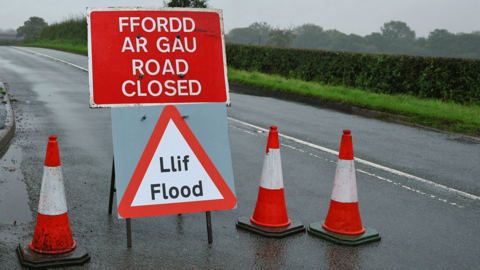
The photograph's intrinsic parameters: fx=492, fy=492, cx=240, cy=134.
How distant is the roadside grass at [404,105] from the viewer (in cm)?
1142

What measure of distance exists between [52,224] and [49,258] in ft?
0.86

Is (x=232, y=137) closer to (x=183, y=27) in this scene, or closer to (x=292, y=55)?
(x=183, y=27)

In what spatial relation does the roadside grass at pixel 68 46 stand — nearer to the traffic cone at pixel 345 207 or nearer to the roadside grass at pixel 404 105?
the roadside grass at pixel 404 105

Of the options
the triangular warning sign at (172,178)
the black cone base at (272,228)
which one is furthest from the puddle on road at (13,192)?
the black cone base at (272,228)

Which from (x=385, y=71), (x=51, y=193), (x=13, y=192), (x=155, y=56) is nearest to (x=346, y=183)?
(x=155, y=56)

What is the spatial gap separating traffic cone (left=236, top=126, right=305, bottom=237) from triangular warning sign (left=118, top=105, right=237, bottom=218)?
0.42m

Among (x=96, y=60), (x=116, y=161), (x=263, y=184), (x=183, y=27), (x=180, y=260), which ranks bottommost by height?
(x=180, y=260)

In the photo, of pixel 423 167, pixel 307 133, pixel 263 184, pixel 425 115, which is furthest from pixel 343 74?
pixel 263 184

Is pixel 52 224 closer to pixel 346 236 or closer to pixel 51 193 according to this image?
pixel 51 193

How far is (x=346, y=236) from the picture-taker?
14.7 ft

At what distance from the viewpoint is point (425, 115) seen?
12141 mm

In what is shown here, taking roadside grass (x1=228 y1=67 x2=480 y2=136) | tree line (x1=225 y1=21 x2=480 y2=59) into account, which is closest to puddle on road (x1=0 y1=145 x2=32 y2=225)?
roadside grass (x1=228 y1=67 x2=480 y2=136)

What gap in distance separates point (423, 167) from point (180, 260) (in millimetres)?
4810

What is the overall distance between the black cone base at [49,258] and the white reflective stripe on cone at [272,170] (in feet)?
5.69
